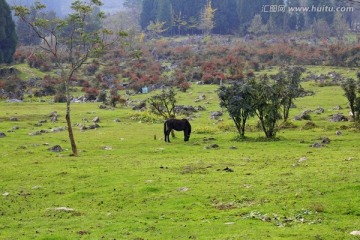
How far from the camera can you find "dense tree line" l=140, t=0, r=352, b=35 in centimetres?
15800

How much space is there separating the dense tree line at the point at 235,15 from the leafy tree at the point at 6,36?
243ft

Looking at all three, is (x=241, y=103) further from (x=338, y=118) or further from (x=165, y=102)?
(x=338, y=118)

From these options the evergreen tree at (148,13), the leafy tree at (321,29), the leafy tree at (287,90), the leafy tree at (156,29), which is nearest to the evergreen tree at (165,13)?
the leafy tree at (156,29)

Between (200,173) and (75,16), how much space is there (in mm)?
14137

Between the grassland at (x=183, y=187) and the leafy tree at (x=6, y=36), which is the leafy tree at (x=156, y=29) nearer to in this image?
the leafy tree at (x=6, y=36)

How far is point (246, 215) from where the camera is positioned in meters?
16.9

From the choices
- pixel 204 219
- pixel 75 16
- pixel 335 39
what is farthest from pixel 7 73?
pixel 335 39

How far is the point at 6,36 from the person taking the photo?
96.0 m

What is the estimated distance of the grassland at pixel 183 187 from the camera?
16.0 meters

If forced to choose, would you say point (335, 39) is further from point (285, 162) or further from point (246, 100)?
point (285, 162)

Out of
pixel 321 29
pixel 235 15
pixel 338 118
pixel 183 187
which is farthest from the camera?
pixel 235 15

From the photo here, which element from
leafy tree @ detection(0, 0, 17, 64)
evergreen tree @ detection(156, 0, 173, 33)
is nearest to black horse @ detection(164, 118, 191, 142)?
leafy tree @ detection(0, 0, 17, 64)

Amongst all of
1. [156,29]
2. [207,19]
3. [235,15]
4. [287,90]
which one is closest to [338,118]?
[287,90]

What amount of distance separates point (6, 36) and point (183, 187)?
82.9m
